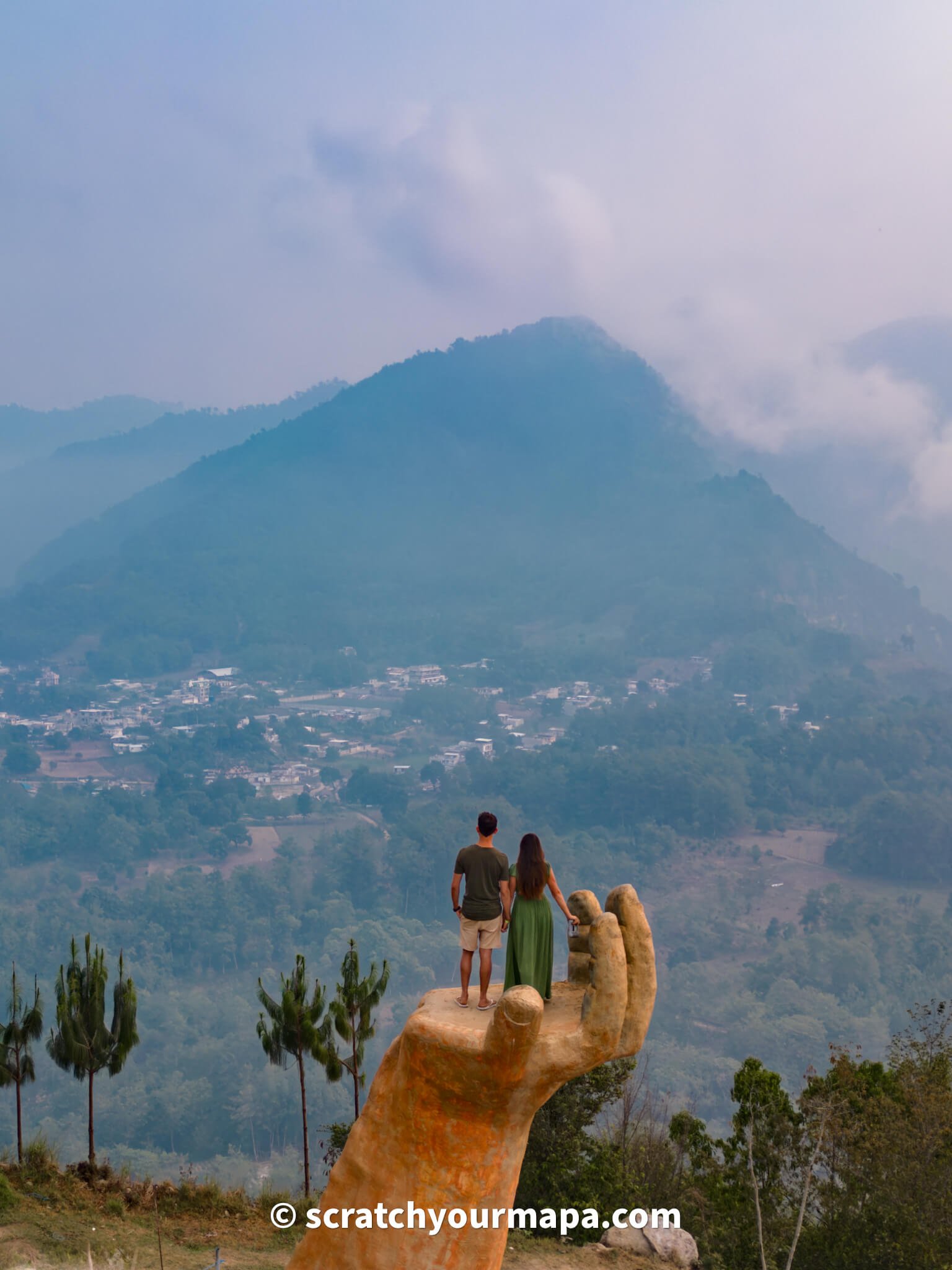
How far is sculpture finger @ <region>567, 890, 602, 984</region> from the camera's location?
8008 mm

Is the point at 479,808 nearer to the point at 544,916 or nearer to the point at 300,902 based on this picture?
the point at 300,902

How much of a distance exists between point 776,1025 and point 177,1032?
55.9 metres

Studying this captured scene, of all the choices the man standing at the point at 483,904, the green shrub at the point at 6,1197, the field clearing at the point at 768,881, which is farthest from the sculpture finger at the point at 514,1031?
the field clearing at the point at 768,881

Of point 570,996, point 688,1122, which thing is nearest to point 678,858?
point 688,1122

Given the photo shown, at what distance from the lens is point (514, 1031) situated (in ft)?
21.9

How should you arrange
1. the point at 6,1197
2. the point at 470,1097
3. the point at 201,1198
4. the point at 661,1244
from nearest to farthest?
the point at 470,1097
the point at 6,1197
the point at 661,1244
the point at 201,1198

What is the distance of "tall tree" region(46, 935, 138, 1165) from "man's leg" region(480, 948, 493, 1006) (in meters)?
10.7

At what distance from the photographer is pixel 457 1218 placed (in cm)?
739

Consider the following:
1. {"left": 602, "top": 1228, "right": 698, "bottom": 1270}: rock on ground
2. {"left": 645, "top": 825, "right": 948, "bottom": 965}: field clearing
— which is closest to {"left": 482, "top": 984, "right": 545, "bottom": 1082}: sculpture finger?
{"left": 602, "top": 1228, "right": 698, "bottom": 1270}: rock on ground

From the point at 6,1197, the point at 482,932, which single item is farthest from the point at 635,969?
the point at 6,1197

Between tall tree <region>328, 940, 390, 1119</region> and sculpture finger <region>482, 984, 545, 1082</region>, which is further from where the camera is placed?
tall tree <region>328, 940, 390, 1119</region>

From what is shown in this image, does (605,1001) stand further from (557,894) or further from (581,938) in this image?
(581,938)

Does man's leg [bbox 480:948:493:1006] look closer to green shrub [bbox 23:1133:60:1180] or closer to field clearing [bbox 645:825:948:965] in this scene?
green shrub [bbox 23:1133:60:1180]

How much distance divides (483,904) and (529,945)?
0.48 m
